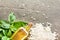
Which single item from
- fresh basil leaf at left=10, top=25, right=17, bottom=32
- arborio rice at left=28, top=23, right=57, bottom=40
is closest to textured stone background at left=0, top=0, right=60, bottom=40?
arborio rice at left=28, top=23, right=57, bottom=40

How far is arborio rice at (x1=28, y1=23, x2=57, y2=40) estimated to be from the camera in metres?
2.36

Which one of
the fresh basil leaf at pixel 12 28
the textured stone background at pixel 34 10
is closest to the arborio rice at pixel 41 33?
the textured stone background at pixel 34 10

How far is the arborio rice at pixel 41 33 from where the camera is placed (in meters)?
2.36


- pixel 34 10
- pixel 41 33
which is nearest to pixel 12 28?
pixel 41 33

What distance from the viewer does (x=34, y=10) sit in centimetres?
286

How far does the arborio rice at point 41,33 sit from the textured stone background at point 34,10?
0.10 metres

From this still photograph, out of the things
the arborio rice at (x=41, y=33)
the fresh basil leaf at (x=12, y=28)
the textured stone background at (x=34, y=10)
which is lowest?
the arborio rice at (x=41, y=33)

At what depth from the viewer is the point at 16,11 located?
2807mm

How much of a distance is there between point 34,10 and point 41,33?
21.0 inches

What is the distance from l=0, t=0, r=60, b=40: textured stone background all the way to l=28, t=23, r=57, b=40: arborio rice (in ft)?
0.32

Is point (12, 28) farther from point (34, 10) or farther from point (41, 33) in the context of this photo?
point (34, 10)

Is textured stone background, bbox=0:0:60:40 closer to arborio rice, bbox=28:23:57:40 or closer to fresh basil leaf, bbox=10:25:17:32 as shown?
arborio rice, bbox=28:23:57:40

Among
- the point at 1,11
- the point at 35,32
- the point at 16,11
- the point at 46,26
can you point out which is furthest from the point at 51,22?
the point at 1,11

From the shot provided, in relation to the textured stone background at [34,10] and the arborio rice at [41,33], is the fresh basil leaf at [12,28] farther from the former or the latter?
the textured stone background at [34,10]
